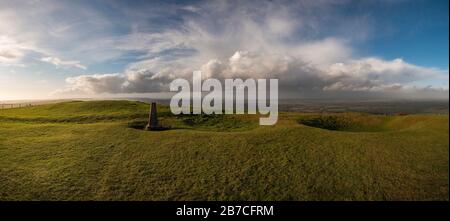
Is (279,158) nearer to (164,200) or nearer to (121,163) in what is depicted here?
(164,200)

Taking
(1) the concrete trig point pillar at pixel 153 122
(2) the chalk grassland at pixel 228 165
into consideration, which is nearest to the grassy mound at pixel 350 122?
(2) the chalk grassland at pixel 228 165

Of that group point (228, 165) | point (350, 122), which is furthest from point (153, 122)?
point (350, 122)

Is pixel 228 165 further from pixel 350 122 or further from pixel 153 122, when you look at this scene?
pixel 350 122

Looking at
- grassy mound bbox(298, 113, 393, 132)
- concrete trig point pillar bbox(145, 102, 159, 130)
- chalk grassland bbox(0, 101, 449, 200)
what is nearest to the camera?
chalk grassland bbox(0, 101, 449, 200)

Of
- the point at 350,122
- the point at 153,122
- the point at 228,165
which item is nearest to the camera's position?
the point at 228,165

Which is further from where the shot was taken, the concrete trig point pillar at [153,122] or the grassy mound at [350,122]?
the grassy mound at [350,122]

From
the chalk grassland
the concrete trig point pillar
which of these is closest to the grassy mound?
the chalk grassland

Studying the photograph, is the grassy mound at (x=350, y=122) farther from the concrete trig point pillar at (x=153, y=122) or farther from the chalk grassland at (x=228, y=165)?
the concrete trig point pillar at (x=153, y=122)

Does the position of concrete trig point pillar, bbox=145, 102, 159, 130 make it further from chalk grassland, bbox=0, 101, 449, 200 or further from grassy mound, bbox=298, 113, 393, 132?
grassy mound, bbox=298, 113, 393, 132
